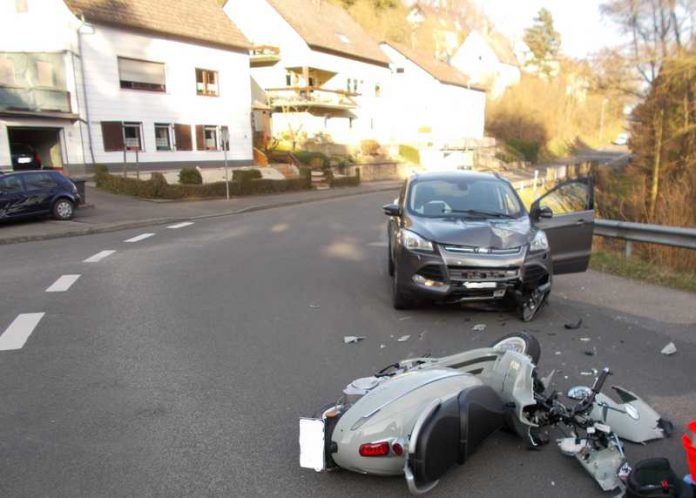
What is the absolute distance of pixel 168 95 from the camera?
2980 cm

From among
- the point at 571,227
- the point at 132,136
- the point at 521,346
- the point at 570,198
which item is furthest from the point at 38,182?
the point at 521,346

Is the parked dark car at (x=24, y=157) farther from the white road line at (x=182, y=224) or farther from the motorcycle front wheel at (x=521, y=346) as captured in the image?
the motorcycle front wheel at (x=521, y=346)

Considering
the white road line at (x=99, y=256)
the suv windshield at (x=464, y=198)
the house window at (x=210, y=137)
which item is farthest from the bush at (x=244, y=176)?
the suv windshield at (x=464, y=198)

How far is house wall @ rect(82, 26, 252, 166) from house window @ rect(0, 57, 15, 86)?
3.01m

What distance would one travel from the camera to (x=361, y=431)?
3.13 metres

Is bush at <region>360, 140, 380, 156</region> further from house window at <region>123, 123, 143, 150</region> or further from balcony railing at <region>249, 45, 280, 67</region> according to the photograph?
house window at <region>123, 123, 143, 150</region>

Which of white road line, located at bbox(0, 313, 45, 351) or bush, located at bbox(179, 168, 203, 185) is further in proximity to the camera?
bush, located at bbox(179, 168, 203, 185)

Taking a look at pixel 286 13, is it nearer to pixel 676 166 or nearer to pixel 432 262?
pixel 676 166

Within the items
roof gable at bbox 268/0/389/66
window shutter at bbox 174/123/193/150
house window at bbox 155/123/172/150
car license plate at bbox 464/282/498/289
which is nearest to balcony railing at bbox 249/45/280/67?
roof gable at bbox 268/0/389/66

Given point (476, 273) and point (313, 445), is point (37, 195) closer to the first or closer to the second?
point (476, 273)

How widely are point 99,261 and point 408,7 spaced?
8107 centimetres

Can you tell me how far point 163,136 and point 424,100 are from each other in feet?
115

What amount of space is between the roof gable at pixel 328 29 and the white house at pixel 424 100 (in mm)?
5396

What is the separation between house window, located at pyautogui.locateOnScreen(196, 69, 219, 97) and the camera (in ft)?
104
